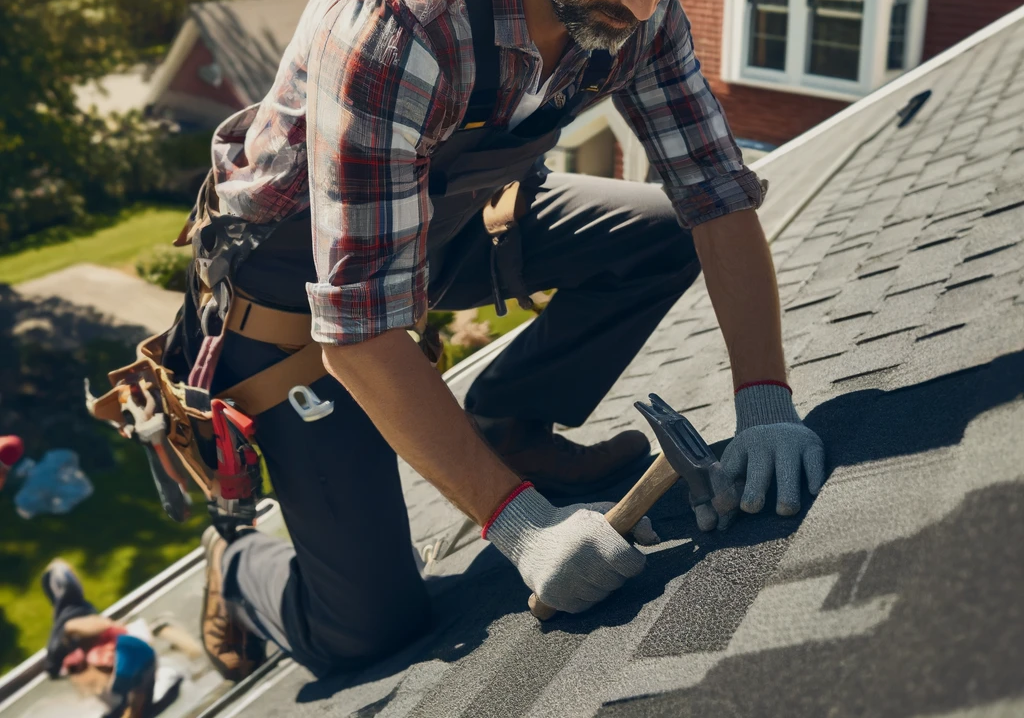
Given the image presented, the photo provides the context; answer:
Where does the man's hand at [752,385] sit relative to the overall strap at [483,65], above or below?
below

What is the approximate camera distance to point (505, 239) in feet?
9.91

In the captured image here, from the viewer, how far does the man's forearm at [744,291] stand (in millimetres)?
2400

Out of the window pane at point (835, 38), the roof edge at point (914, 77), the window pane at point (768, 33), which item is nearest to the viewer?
the roof edge at point (914, 77)

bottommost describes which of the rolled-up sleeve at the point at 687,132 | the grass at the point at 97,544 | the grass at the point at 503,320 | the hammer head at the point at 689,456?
the grass at the point at 97,544

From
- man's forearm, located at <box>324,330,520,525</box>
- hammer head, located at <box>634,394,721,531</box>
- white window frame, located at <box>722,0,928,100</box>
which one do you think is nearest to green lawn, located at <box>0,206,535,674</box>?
white window frame, located at <box>722,0,928,100</box>

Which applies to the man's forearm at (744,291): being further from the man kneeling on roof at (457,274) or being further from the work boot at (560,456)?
the work boot at (560,456)

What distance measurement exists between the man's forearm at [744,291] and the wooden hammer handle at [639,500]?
500 millimetres

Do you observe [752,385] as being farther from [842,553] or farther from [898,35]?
[898,35]

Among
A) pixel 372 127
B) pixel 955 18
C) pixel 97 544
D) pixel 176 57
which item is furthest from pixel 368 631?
pixel 176 57

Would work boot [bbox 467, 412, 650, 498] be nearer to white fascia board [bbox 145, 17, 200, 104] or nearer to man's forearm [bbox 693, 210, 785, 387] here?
man's forearm [bbox 693, 210, 785, 387]

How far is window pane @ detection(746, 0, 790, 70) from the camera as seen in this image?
1232 centimetres

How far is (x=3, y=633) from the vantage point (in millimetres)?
8016

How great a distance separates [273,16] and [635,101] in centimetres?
2164

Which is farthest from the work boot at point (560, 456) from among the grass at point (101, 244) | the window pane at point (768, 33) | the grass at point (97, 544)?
the grass at point (101, 244)
